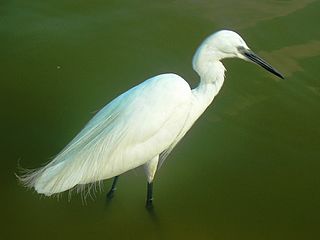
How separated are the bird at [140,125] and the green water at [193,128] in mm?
376

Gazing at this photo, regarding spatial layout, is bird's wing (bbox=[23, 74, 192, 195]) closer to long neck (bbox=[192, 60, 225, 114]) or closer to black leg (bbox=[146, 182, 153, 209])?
long neck (bbox=[192, 60, 225, 114])

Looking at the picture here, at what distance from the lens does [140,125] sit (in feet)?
7.47

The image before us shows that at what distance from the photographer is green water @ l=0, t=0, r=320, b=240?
2643 millimetres

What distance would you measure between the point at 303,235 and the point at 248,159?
1.75 ft

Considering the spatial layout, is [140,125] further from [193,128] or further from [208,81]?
[193,128]

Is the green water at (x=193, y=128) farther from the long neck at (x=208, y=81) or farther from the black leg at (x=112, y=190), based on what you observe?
the long neck at (x=208, y=81)

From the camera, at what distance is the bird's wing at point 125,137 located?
2285mm

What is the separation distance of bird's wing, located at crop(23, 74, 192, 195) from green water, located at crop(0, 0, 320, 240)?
379 millimetres

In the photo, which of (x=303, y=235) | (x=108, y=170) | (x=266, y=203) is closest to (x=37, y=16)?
(x=108, y=170)

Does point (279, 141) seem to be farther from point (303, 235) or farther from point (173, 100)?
point (173, 100)

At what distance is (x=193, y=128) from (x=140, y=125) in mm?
851

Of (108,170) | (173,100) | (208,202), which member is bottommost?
(208,202)

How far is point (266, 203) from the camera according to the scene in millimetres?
2727

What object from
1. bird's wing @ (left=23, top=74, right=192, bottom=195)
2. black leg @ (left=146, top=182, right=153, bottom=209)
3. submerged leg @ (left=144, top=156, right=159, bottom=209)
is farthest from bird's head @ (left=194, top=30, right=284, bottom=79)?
black leg @ (left=146, top=182, right=153, bottom=209)
